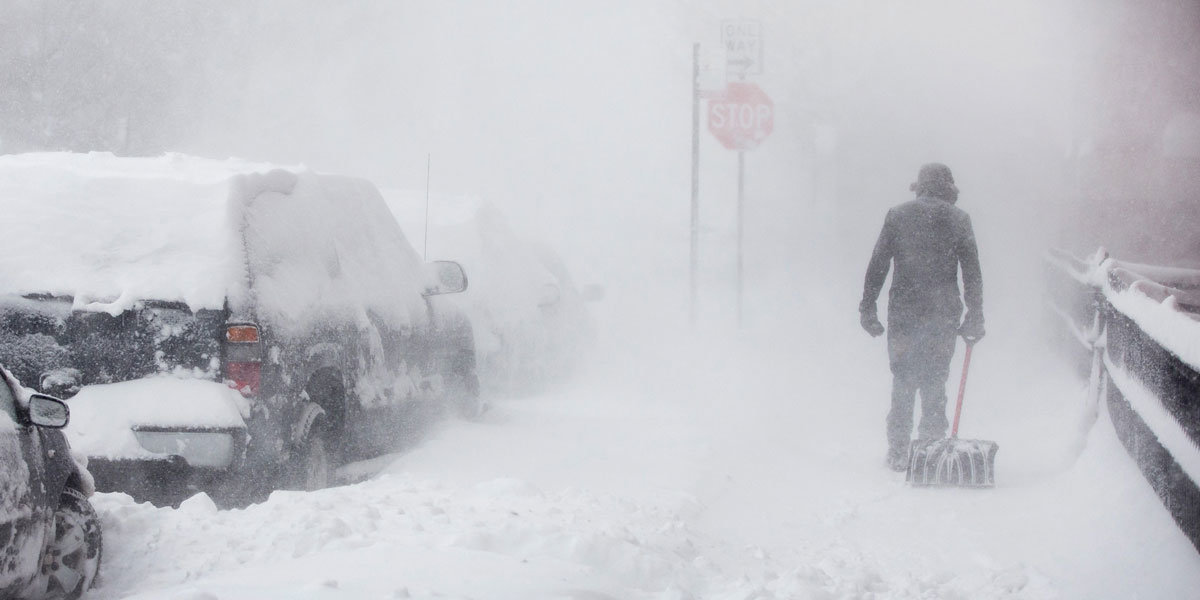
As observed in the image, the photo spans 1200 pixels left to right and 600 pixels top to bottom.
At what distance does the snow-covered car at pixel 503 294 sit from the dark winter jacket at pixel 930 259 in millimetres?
3022

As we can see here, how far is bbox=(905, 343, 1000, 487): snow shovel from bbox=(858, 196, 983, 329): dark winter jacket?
1.04 metres

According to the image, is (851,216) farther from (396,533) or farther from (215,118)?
(396,533)

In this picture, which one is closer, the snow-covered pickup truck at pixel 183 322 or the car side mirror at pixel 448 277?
the snow-covered pickup truck at pixel 183 322

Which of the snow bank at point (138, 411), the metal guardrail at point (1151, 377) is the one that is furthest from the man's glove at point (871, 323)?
the snow bank at point (138, 411)

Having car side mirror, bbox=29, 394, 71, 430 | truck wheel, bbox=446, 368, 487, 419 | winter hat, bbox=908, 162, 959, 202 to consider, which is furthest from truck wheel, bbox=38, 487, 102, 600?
winter hat, bbox=908, 162, 959, 202

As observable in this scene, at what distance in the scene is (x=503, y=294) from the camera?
9.99 metres

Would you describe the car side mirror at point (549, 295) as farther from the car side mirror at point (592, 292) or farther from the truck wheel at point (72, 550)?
the truck wheel at point (72, 550)

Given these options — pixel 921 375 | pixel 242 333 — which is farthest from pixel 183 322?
pixel 921 375

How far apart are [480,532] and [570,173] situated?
30001 mm

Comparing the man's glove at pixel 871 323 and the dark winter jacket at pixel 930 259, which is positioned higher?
the dark winter jacket at pixel 930 259

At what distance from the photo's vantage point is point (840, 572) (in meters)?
4.88

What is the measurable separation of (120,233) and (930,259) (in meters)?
4.77

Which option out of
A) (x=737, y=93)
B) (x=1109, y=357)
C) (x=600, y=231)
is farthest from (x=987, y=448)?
(x=600, y=231)

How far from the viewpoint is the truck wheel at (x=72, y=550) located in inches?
153
